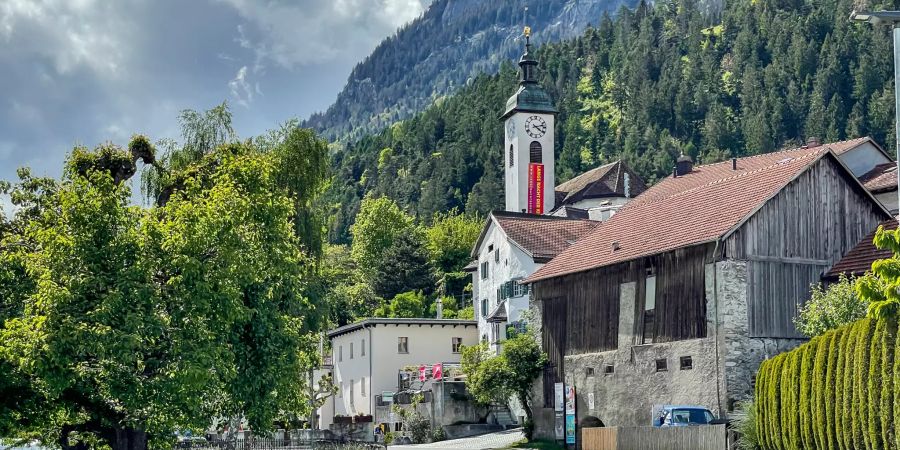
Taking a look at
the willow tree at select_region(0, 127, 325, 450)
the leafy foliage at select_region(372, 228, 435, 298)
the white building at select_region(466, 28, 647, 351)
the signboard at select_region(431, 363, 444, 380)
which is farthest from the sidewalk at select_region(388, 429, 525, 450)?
the leafy foliage at select_region(372, 228, 435, 298)

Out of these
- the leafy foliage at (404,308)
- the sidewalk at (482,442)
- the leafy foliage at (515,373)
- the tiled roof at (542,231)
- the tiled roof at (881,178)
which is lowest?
the sidewalk at (482,442)

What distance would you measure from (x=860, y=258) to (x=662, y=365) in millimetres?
7481

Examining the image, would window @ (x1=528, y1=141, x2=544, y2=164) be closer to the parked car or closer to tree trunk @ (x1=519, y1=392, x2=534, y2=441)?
tree trunk @ (x1=519, y1=392, x2=534, y2=441)

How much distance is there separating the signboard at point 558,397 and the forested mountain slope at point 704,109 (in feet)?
353

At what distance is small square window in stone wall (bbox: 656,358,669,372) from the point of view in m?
44.5

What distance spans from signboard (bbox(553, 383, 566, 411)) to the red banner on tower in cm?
5663

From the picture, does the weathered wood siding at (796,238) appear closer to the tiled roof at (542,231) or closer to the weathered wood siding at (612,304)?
the weathered wood siding at (612,304)

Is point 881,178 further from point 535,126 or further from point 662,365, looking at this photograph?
point 535,126

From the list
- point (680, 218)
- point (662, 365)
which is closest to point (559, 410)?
point (662, 365)

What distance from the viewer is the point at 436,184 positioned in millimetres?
176375

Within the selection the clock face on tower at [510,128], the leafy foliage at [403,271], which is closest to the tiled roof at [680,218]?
the clock face on tower at [510,128]

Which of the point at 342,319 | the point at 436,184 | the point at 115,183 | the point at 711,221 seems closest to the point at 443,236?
the point at 342,319

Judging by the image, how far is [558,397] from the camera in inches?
1972

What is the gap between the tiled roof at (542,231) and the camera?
205 feet
